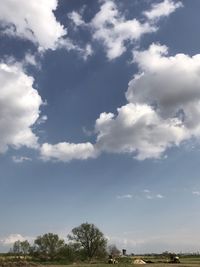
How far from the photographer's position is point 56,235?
12638 centimetres

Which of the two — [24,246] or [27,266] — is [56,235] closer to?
[24,246]

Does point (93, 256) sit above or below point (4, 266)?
above

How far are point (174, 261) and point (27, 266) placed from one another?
30.7 m

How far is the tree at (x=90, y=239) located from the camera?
116625 millimetres

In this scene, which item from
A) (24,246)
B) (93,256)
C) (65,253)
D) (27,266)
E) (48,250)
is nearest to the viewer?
(27,266)

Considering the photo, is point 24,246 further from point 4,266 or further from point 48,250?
point 4,266

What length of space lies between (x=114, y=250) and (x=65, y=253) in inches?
1139

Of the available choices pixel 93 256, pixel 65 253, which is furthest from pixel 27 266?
pixel 93 256

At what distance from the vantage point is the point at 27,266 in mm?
56281

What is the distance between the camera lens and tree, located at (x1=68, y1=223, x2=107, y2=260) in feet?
383

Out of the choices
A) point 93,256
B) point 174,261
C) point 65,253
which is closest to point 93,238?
point 93,256

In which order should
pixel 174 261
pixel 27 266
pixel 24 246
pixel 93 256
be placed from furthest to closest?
pixel 24 246 → pixel 93 256 → pixel 174 261 → pixel 27 266

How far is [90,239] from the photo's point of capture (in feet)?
389

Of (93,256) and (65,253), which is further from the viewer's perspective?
(93,256)
